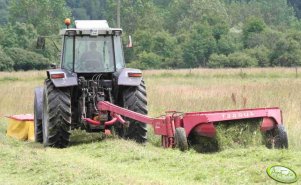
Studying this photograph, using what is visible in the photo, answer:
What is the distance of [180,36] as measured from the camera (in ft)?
202

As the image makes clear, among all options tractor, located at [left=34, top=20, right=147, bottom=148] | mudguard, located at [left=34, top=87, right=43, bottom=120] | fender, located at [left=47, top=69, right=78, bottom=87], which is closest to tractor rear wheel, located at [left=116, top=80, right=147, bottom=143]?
tractor, located at [left=34, top=20, right=147, bottom=148]

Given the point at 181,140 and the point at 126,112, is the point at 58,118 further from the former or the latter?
the point at 181,140

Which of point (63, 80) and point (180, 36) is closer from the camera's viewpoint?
point (63, 80)

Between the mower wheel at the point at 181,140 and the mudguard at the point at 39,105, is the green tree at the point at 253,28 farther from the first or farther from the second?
the mower wheel at the point at 181,140

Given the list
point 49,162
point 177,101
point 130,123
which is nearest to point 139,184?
point 49,162

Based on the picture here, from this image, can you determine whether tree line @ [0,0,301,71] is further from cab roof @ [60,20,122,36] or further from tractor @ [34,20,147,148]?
tractor @ [34,20,147,148]

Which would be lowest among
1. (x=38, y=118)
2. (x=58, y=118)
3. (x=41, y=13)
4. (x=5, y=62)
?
(x=38, y=118)

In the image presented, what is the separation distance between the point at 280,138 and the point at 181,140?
4.96 ft

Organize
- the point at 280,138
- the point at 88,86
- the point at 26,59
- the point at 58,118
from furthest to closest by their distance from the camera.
Result: the point at 26,59, the point at 88,86, the point at 58,118, the point at 280,138

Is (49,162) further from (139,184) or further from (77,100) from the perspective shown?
(77,100)

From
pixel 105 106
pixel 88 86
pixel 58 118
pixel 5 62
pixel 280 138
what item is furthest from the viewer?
pixel 5 62

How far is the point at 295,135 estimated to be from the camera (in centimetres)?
1123

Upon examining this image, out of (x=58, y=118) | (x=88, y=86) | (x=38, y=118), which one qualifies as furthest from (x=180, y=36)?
(x=58, y=118)

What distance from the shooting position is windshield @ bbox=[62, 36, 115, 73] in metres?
11.6
